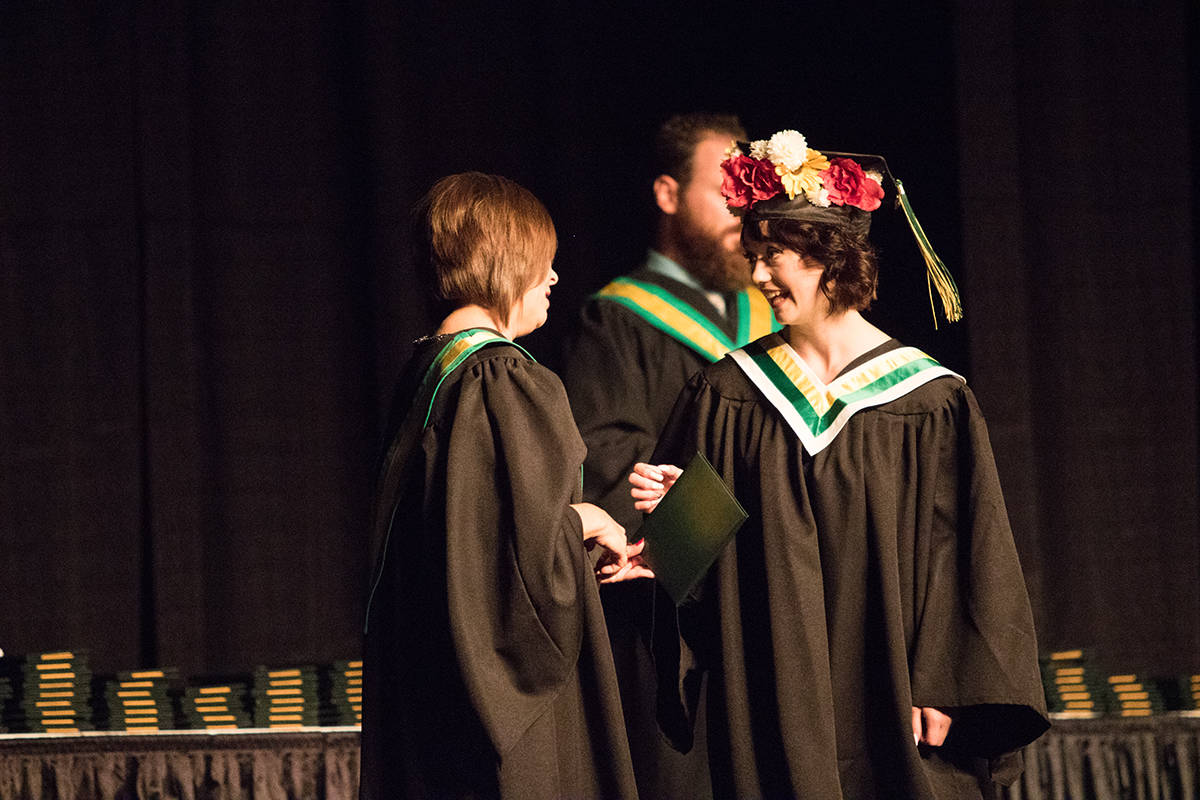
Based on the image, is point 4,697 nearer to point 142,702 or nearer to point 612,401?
point 142,702

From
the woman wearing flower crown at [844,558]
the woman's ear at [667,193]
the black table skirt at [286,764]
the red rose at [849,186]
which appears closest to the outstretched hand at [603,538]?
the woman wearing flower crown at [844,558]

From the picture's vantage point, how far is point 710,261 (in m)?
3.47

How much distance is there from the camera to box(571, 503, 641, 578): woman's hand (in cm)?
227

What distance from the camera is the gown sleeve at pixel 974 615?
2270 mm

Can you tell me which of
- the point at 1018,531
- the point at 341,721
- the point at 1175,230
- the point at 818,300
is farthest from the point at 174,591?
the point at 1175,230

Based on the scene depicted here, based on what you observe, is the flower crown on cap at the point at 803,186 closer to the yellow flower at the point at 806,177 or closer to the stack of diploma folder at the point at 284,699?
the yellow flower at the point at 806,177

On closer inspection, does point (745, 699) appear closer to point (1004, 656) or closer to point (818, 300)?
point (1004, 656)

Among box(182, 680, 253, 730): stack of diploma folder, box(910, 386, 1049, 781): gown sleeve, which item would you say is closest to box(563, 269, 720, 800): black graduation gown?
box(910, 386, 1049, 781): gown sleeve

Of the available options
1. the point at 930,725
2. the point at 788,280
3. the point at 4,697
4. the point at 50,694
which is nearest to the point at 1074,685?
the point at 930,725

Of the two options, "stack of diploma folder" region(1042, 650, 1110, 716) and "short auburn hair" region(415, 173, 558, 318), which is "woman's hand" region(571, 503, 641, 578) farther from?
"stack of diploma folder" region(1042, 650, 1110, 716)

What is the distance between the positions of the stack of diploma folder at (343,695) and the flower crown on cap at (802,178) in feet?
6.04

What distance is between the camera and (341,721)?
11.8 ft

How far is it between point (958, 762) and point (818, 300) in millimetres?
854

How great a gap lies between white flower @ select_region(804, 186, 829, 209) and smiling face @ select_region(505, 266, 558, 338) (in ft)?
1.60
